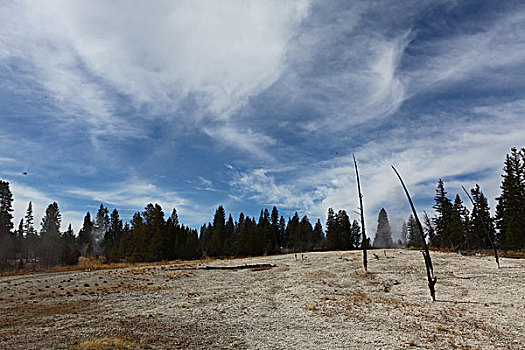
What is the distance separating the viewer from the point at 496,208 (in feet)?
205

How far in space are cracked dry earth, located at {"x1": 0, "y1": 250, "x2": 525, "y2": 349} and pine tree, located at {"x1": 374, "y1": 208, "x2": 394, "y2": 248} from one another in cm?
8894

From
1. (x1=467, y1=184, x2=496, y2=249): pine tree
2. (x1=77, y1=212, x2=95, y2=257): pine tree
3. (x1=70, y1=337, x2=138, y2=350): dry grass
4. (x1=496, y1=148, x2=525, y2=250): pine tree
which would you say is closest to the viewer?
(x1=70, y1=337, x2=138, y2=350): dry grass

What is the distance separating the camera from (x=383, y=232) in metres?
117

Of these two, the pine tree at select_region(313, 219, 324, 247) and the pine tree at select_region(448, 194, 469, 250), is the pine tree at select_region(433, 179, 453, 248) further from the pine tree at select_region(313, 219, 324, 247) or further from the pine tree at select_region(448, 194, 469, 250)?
the pine tree at select_region(313, 219, 324, 247)

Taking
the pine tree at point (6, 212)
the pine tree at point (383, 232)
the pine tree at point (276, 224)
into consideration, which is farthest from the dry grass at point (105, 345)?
the pine tree at point (383, 232)

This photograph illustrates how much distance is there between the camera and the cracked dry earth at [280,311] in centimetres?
1201

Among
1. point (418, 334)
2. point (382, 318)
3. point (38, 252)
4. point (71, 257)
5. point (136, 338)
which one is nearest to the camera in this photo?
point (136, 338)

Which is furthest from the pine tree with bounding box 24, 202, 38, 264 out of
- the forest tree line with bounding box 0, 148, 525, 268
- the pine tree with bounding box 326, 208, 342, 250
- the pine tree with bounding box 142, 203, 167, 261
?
the pine tree with bounding box 326, 208, 342, 250

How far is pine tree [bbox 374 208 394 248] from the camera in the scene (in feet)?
380

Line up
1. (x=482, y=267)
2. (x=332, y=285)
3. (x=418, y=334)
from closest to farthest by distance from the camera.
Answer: (x=418, y=334), (x=332, y=285), (x=482, y=267)

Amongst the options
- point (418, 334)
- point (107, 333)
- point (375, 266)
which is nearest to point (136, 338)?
point (107, 333)

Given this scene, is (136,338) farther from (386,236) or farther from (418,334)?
(386,236)

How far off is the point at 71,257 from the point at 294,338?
63561mm

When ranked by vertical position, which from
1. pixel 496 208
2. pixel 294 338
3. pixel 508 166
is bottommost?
pixel 294 338
